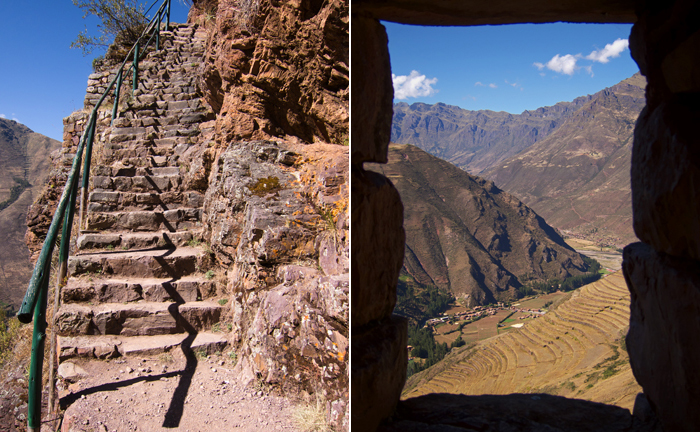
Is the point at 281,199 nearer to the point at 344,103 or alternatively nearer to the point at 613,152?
the point at 344,103

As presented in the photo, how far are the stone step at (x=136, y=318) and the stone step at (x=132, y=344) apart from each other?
0.23 ft

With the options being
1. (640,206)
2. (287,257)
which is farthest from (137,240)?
(640,206)

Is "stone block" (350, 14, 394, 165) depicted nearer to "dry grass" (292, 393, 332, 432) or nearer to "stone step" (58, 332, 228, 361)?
"dry grass" (292, 393, 332, 432)

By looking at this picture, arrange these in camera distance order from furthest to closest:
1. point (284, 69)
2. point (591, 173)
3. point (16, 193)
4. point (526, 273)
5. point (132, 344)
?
1. point (591, 173)
2. point (526, 273)
3. point (16, 193)
4. point (284, 69)
5. point (132, 344)

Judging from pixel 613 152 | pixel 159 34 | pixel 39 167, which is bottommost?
pixel 159 34

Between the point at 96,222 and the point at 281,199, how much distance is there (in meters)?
3.09

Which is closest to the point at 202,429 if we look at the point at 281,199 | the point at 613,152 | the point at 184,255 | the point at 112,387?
the point at 112,387

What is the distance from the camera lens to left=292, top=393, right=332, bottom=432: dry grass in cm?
260

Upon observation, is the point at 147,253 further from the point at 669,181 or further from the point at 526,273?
the point at 526,273

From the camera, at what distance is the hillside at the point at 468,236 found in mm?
66062

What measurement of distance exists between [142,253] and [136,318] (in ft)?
3.43

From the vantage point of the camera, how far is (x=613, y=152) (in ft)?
365

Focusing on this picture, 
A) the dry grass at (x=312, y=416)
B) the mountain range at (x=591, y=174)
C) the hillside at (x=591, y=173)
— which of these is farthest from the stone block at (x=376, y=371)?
the hillside at (x=591, y=173)

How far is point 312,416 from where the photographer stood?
8.88 feet
